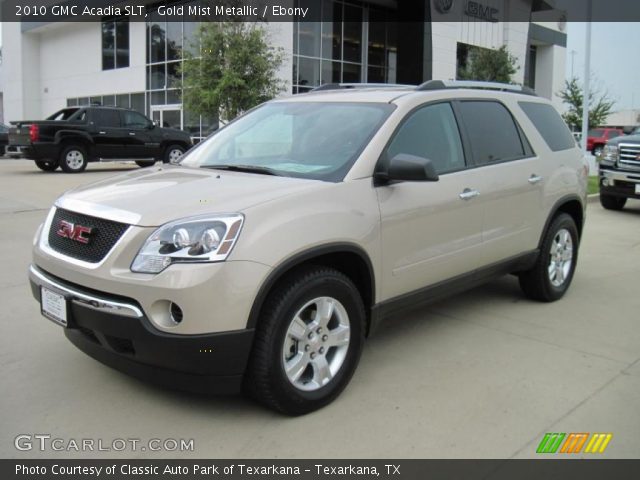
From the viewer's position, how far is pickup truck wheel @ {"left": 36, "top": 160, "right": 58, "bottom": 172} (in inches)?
698

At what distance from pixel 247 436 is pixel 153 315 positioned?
2.59 ft

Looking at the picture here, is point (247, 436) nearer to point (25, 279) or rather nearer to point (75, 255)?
point (75, 255)

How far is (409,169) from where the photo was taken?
3.57 metres

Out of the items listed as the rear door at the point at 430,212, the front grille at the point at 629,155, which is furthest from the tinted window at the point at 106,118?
the rear door at the point at 430,212

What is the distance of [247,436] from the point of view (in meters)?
3.18

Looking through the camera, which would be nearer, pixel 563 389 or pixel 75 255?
pixel 75 255

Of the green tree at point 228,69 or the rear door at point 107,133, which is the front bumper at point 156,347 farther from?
the rear door at point 107,133

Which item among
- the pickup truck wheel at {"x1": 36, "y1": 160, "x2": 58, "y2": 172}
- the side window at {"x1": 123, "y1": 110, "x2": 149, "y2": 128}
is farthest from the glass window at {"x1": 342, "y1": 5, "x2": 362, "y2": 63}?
the pickup truck wheel at {"x1": 36, "y1": 160, "x2": 58, "y2": 172}

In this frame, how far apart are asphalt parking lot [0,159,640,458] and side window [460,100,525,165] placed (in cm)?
132

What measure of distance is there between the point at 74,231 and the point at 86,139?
15381mm
